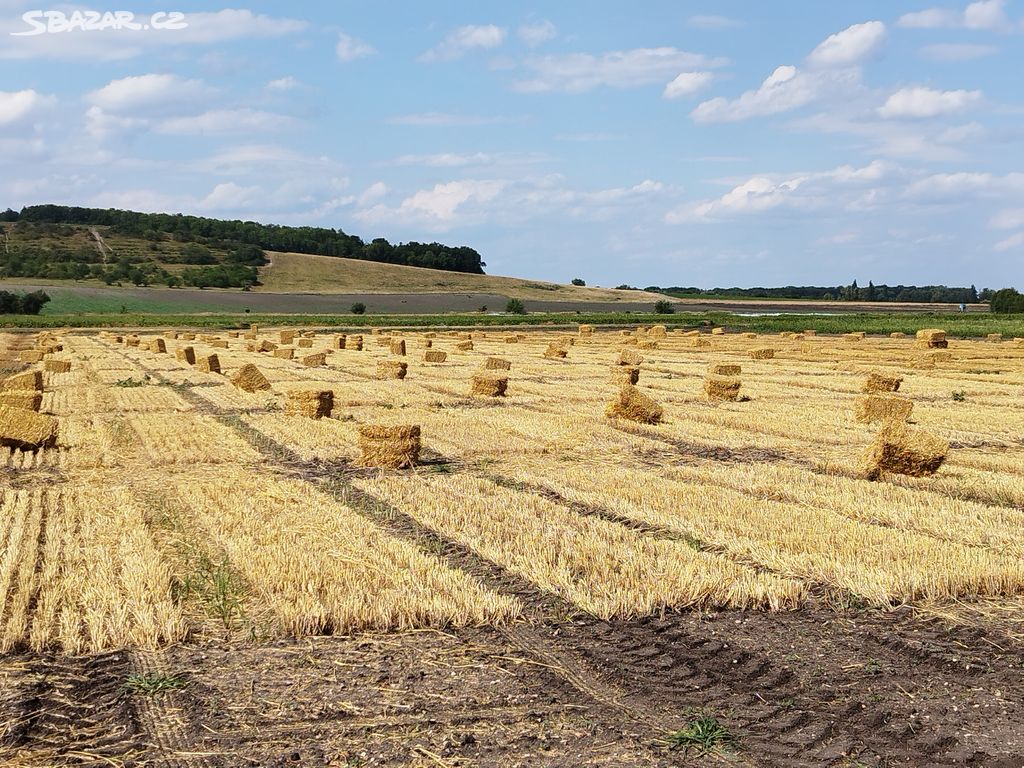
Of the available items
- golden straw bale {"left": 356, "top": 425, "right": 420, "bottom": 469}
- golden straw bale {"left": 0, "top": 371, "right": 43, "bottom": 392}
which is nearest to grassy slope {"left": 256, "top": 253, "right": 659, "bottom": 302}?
golden straw bale {"left": 0, "top": 371, "right": 43, "bottom": 392}

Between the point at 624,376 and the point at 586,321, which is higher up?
the point at 586,321

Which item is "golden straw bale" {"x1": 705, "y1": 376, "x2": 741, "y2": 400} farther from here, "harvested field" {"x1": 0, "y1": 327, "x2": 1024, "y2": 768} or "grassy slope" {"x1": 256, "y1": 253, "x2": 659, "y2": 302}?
"grassy slope" {"x1": 256, "y1": 253, "x2": 659, "y2": 302}

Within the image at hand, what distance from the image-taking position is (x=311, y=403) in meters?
21.4

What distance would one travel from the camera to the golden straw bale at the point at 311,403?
21.4 m

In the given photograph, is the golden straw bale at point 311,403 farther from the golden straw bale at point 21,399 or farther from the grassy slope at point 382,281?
the grassy slope at point 382,281

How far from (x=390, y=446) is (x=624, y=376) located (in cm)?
1433

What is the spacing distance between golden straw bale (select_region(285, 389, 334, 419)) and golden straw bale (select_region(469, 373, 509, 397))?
557cm

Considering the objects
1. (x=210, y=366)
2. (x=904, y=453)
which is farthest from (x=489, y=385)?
(x=904, y=453)

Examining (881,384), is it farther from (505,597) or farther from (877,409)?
(505,597)

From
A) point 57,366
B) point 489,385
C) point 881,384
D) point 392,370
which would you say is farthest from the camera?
point 57,366

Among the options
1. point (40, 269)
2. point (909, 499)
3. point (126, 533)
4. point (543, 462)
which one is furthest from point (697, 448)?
point (40, 269)

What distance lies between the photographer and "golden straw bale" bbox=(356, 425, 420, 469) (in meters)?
15.8

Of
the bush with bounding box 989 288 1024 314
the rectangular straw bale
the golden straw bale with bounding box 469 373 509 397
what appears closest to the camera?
the golden straw bale with bounding box 469 373 509 397

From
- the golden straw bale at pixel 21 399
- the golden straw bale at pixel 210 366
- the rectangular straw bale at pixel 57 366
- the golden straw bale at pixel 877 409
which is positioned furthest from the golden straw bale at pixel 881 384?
the rectangular straw bale at pixel 57 366
